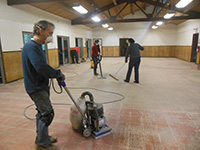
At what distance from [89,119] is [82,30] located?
1123 centimetres

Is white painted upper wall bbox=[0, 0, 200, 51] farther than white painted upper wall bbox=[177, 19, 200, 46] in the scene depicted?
No

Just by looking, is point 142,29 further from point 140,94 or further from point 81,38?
point 140,94

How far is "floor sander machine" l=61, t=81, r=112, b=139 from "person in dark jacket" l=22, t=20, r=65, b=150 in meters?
0.40

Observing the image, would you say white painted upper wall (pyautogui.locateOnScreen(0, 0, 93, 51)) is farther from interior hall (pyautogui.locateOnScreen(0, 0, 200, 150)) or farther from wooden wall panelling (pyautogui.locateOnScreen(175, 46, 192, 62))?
wooden wall panelling (pyautogui.locateOnScreen(175, 46, 192, 62))

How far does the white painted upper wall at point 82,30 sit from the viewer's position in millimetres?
5171

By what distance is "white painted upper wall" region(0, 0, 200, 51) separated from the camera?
5171 millimetres

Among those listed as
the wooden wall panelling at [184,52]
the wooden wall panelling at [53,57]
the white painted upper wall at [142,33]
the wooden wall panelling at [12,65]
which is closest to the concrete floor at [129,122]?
the wooden wall panelling at [12,65]

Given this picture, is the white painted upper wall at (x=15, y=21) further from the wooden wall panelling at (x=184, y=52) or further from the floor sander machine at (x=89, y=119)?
the wooden wall panelling at (x=184, y=52)

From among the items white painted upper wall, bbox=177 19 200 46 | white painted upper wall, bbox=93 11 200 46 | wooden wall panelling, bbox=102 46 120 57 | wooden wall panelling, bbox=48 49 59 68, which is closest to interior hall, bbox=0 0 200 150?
wooden wall panelling, bbox=48 49 59 68

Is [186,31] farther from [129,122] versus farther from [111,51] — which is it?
[129,122]

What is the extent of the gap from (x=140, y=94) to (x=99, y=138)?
2116mm

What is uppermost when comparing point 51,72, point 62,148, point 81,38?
point 81,38

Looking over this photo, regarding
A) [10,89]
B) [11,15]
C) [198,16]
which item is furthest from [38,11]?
[198,16]

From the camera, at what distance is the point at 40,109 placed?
5.54 ft
